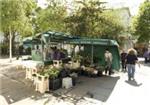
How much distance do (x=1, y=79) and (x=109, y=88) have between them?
6.11 meters

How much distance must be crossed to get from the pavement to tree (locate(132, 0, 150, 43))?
57.4 feet

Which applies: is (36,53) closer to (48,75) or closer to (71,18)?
(71,18)

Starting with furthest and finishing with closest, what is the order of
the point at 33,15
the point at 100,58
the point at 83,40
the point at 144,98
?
1. the point at 33,15
2. the point at 100,58
3. the point at 83,40
4. the point at 144,98

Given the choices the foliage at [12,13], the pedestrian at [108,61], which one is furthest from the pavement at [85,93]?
the foliage at [12,13]

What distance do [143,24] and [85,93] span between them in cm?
2143

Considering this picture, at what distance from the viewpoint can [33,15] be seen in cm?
3359

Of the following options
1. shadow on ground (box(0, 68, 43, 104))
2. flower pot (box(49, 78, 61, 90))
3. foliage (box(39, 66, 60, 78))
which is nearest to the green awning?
foliage (box(39, 66, 60, 78))

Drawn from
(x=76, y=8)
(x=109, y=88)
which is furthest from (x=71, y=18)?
(x=109, y=88)

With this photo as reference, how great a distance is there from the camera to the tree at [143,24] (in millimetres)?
29000

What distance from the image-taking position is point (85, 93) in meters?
10.0

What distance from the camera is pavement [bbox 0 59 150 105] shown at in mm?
8922

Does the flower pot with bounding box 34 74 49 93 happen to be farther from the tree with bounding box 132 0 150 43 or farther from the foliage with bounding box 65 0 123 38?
the tree with bounding box 132 0 150 43

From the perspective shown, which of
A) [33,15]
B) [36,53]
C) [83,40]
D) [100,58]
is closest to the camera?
[83,40]

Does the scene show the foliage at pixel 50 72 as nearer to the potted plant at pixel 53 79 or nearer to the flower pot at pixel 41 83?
the potted plant at pixel 53 79
